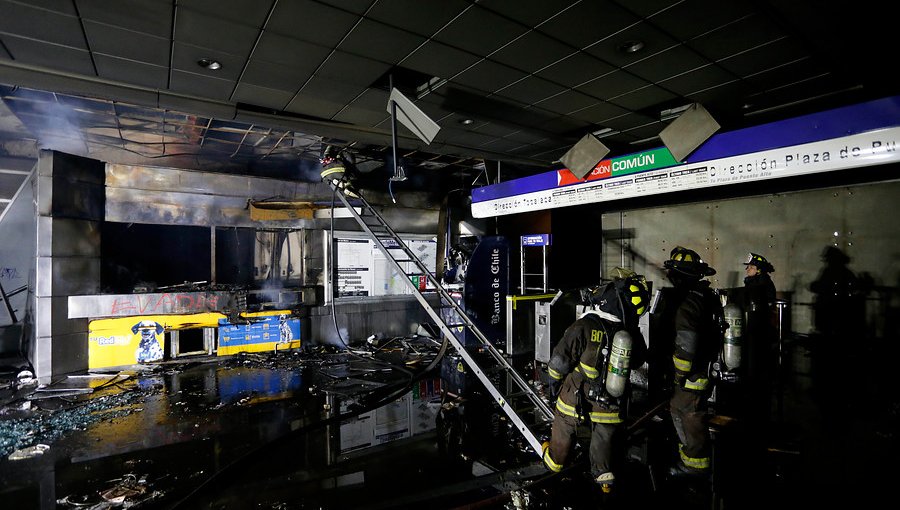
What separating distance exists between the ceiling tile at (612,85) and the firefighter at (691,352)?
7.71 feet

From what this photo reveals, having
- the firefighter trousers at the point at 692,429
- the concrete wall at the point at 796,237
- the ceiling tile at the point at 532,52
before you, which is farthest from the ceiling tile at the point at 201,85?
the concrete wall at the point at 796,237

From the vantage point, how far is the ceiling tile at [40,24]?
3.52 metres

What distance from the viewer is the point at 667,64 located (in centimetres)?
466

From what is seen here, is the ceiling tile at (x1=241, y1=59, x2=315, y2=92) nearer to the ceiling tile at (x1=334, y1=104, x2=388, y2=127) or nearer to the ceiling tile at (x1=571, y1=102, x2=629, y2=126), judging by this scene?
the ceiling tile at (x1=334, y1=104, x2=388, y2=127)

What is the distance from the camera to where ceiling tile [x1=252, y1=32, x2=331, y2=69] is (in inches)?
163

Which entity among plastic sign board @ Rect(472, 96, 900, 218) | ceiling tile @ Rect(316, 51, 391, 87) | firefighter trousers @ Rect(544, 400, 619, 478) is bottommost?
firefighter trousers @ Rect(544, 400, 619, 478)

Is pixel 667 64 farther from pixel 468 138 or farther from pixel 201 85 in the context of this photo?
pixel 201 85

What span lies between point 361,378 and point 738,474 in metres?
5.41

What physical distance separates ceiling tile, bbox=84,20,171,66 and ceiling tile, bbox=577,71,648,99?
16.2 ft

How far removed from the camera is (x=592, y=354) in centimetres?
380

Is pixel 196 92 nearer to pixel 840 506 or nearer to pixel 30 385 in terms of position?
pixel 30 385

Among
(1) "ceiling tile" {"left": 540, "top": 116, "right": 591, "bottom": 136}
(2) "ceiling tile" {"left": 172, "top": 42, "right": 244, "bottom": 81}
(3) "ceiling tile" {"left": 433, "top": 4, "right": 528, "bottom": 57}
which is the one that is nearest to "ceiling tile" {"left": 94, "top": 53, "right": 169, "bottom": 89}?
(2) "ceiling tile" {"left": 172, "top": 42, "right": 244, "bottom": 81}

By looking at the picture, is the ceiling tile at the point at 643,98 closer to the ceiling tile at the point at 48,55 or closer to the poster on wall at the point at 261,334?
the ceiling tile at the point at 48,55

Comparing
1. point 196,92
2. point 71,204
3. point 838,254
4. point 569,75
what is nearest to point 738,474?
point 569,75
